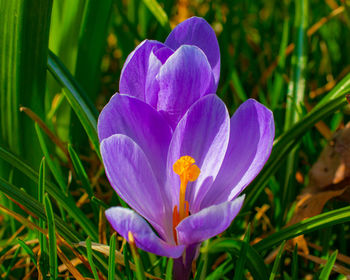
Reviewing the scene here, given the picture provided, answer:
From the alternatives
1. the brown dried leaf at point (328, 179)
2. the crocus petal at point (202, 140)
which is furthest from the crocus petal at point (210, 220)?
the brown dried leaf at point (328, 179)

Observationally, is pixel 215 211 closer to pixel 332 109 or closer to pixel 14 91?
pixel 332 109

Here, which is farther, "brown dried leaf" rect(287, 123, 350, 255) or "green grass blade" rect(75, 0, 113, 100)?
"green grass blade" rect(75, 0, 113, 100)

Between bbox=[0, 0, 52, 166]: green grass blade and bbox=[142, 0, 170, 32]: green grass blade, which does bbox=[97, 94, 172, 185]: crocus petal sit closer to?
bbox=[0, 0, 52, 166]: green grass blade

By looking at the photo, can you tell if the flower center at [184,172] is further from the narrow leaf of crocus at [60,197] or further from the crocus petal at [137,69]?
the narrow leaf of crocus at [60,197]

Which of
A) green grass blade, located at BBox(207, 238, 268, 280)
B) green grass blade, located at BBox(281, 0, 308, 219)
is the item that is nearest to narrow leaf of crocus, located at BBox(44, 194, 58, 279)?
green grass blade, located at BBox(207, 238, 268, 280)

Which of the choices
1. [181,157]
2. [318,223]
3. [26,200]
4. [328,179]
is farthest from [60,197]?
[328,179]

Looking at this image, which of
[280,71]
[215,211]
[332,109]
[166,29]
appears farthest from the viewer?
[280,71]

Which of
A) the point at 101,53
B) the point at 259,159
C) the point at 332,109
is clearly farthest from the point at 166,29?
the point at 259,159
